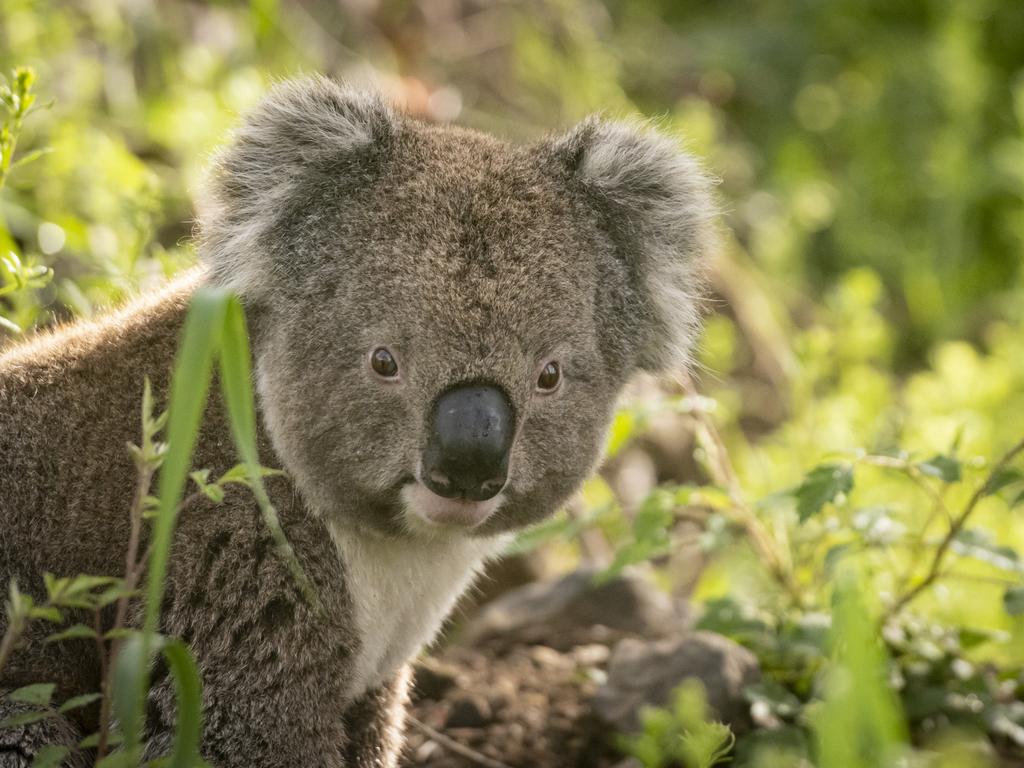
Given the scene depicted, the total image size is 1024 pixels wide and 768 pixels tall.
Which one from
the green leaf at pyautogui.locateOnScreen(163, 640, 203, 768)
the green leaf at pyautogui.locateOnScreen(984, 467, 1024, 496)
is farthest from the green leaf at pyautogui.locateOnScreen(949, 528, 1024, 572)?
the green leaf at pyautogui.locateOnScreen(163, 640, 203, 768)

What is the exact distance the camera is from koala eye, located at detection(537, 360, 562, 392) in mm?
2740

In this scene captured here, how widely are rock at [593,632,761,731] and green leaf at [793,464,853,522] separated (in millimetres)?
593

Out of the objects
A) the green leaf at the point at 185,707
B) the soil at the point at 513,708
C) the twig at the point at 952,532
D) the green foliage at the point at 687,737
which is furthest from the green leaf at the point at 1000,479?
the green leaf at the point at 185,707

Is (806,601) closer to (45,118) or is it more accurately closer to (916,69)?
(45,118)

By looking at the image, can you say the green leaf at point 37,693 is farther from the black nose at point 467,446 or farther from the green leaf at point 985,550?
the green leaf at point 985,550

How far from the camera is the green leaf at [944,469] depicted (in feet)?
9.41

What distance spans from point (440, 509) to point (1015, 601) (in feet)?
4.79

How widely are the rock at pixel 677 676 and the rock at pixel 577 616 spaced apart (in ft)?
2.06

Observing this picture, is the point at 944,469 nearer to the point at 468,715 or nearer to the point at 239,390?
the point at 468,715

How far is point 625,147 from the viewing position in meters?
2.98

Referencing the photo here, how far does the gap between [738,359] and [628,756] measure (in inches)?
153

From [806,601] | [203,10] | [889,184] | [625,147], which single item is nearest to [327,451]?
[625,147]

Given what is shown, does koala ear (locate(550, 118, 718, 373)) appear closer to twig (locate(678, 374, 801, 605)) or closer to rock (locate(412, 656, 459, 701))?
twig (locate(678, 374, 801, 605))

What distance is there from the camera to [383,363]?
8.65 ft
